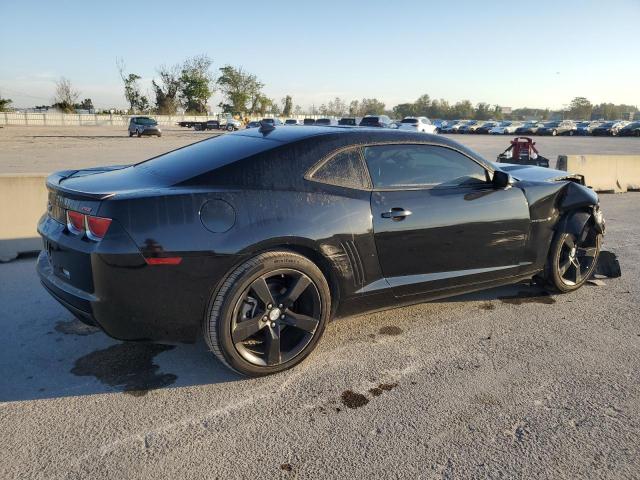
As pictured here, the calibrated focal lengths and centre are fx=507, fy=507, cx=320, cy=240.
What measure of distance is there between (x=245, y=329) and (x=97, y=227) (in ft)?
3.23

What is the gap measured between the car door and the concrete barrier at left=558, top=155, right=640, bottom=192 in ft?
23.5

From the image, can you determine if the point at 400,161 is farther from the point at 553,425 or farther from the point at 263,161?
the point at 553,425

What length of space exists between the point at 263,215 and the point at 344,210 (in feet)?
1.81

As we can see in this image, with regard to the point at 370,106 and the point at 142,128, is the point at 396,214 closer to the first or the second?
the point at 142,128

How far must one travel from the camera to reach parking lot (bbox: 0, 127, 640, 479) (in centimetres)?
233

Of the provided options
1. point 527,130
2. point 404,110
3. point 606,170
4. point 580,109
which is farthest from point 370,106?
point 606,170

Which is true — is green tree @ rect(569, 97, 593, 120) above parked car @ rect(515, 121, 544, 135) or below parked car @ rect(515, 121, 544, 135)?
above

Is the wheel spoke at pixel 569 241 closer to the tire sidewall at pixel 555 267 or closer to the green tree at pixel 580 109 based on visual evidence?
the tire sidewall at pixel 555 267

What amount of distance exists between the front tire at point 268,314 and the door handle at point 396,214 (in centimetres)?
62

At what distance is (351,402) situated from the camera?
2824 mm

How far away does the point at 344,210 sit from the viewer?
3.19m

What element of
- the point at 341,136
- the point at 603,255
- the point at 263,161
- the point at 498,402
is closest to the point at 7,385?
the point at 263,161

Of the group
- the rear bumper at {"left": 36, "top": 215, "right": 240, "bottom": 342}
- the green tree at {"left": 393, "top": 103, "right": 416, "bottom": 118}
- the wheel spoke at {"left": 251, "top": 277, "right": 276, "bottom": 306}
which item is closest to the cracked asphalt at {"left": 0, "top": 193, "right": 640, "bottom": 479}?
the rear bumper at {"left": 36, "top": 215, "right": 240, "bottom": 342}

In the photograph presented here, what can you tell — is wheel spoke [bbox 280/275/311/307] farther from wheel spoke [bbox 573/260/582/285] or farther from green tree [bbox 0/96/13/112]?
green tree [bbox 0/96/13/112]
